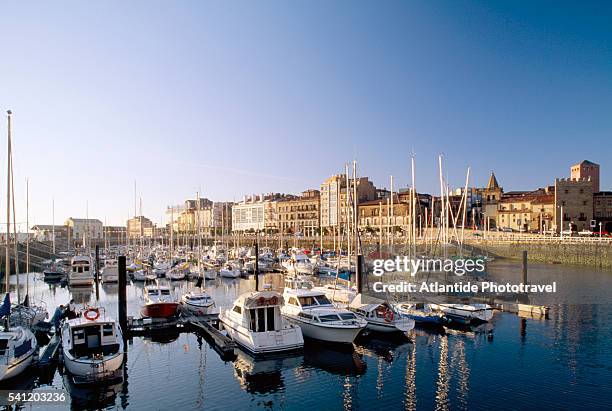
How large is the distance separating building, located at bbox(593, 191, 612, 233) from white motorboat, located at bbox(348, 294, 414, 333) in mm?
95009

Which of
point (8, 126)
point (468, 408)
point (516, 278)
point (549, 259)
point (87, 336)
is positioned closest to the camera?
point (468, 408)

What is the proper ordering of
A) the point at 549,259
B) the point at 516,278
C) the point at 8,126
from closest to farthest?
the point at 8,126, the point at 516,278, the point at 549,259

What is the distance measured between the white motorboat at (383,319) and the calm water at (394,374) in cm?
101

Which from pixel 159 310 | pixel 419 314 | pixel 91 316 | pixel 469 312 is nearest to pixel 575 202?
pixel 469 312

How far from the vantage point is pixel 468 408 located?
60.0ft

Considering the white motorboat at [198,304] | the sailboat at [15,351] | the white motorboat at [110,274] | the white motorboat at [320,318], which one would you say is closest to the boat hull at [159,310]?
the white motorboat at [198,304]

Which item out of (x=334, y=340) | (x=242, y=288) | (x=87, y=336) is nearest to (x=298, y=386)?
(x=334, y=340)

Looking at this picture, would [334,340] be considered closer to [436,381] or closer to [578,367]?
[436,381]

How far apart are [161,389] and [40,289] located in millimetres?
43749

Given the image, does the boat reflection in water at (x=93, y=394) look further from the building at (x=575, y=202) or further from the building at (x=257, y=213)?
the building at (x=257, y=213)

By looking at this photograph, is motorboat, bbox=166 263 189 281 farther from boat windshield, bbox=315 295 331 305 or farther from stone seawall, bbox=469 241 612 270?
stone seawall, bbox=469 241 612 270

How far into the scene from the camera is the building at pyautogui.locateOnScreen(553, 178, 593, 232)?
10431 cm

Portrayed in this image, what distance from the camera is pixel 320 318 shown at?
27.0 metres

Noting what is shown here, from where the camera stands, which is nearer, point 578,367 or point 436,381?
point 436,381
